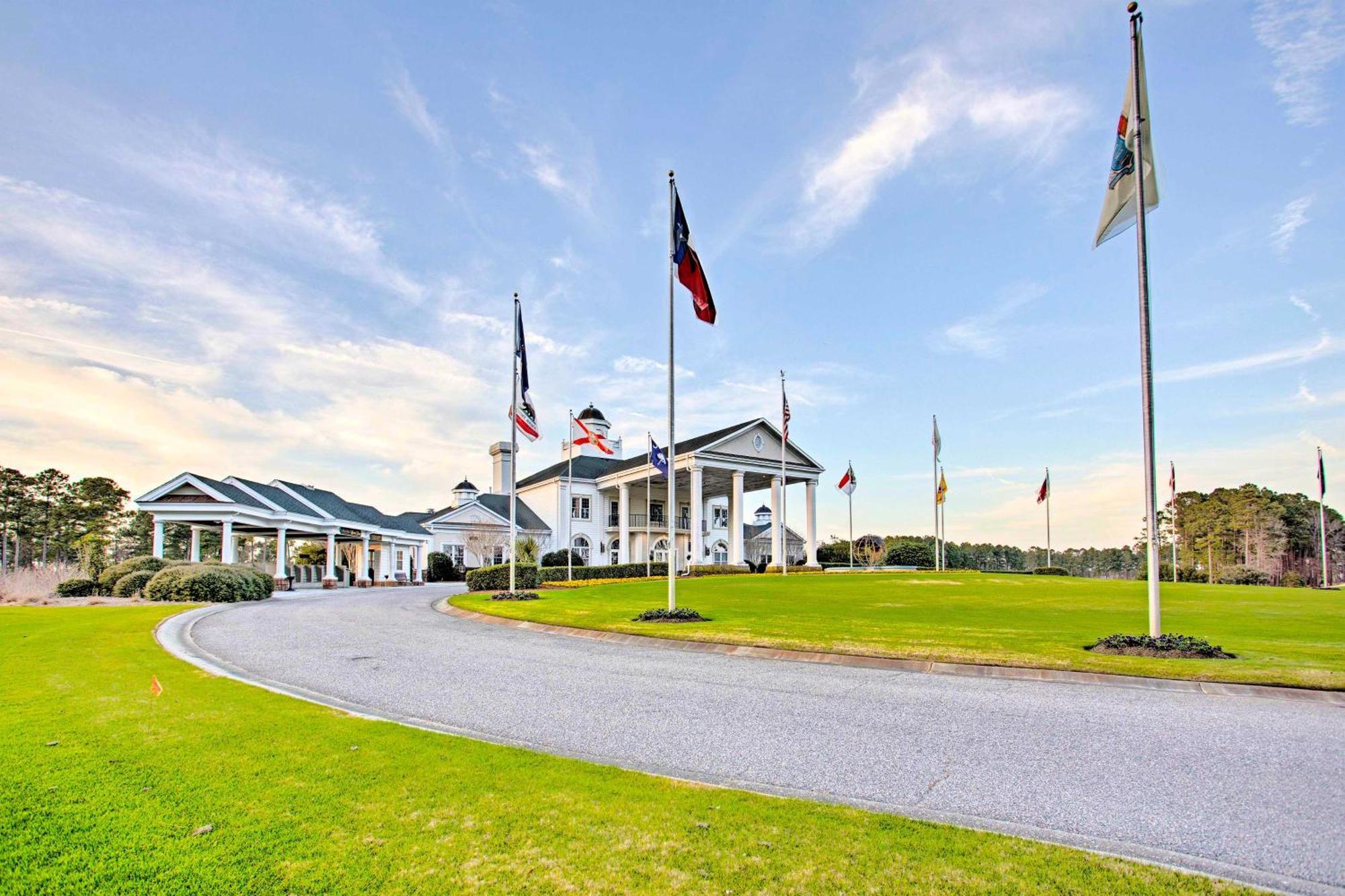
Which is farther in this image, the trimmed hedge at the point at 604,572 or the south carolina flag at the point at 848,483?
the south carolina flag at the point at 848,483

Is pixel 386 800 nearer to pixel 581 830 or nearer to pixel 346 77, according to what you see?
pixel 581 830

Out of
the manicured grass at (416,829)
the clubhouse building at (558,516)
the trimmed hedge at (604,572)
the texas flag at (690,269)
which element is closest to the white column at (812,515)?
the clubhouse building at (558,516)

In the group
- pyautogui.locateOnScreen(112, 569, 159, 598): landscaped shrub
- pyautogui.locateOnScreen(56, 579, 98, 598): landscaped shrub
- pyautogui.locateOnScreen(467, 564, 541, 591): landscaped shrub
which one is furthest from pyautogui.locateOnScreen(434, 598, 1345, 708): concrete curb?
pyautogui.locateOnScreen(56, 579, 98, 598): landscaped shrub

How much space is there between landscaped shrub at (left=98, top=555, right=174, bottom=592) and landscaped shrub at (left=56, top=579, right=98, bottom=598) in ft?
1.16

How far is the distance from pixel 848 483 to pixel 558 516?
1981 cm

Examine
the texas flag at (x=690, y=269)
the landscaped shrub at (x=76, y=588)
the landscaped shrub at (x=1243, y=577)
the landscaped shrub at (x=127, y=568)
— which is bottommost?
the landscaped shrub at (x=1243, y=577)

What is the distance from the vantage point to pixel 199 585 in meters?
23.2

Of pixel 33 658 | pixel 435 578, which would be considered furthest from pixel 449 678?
pixel 435 578

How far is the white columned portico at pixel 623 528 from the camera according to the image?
150ft

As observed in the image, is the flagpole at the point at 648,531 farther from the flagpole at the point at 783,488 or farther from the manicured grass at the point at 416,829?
the manicured grass at the point at 416,829

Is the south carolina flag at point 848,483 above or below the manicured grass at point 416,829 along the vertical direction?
above

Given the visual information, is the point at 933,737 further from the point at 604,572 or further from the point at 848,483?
the point at 848,483

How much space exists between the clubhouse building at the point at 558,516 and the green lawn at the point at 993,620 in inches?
601

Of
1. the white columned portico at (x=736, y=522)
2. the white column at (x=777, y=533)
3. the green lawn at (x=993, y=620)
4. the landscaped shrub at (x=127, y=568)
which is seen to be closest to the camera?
the green lawn at (x=993, y=620)
